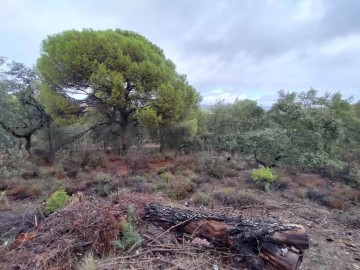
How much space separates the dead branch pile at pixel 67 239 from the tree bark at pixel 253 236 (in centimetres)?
88

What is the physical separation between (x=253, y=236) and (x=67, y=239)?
233 cm

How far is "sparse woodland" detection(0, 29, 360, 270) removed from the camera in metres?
3.16

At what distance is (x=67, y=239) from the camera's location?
311 centimetres

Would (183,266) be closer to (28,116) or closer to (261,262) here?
(261,262)

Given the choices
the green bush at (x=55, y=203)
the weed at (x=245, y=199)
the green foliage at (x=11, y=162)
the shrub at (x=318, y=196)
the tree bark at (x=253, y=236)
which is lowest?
the shrub at (x=318, y=196)

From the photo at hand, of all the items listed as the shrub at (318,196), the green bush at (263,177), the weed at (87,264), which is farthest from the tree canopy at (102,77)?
the weed at (87,264)

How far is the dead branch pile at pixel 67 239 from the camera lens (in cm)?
282

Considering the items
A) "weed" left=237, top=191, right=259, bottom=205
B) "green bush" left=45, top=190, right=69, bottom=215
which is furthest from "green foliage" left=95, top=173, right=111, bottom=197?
"weed" left=237, top=191, right=259, bottom=205

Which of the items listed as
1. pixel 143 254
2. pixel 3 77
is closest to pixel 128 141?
pixel 3 77

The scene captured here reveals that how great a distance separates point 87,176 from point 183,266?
262 inches

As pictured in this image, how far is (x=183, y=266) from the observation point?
2.88m

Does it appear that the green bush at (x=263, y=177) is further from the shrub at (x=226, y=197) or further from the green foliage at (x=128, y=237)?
the green foliage at (x=128, y=237)

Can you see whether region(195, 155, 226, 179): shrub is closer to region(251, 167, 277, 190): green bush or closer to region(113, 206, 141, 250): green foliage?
region(251, 167, 277, 190): green bush

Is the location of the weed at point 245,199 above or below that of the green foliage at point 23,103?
below
